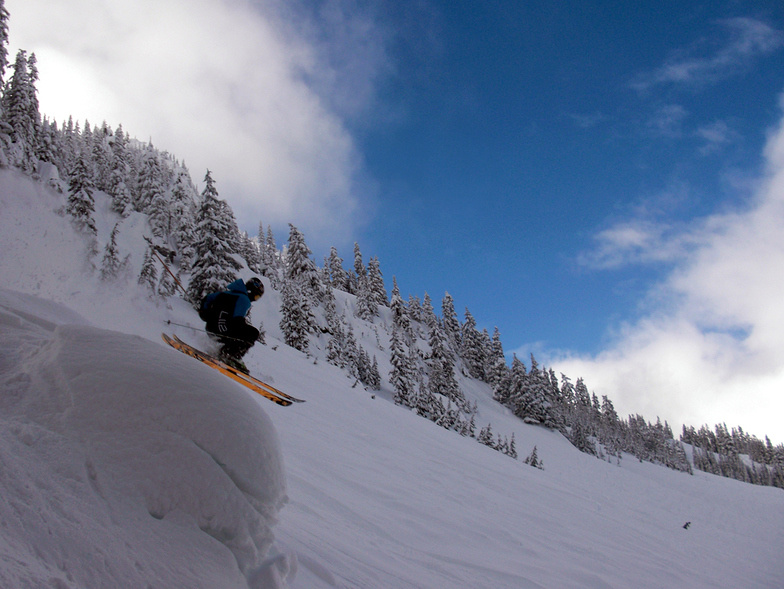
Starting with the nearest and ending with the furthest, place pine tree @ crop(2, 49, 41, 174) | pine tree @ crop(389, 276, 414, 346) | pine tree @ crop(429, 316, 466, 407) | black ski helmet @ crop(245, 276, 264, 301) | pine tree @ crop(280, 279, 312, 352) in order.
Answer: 1. black ski helmet @ crop(245, 276, 264, 301)
2. pine tree @ crop(2, 49, 41, 174)
3. pine tree @ crop(280, 279, 312, 352)
4. pine tree @ crop(429, 316, 466, 407)
5. pine tree @ crop(389, 276, 414, 346)

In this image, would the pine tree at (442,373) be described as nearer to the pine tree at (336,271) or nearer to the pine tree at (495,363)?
the pine tree at (495,363)

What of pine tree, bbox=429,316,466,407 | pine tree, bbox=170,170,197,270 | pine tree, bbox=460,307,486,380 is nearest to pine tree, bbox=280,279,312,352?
pine tree, bbox=170,170,197,270

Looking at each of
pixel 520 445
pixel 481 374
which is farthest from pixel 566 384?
pixel 520 445

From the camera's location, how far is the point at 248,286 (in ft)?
29.5

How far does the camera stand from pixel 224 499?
6.21 feet

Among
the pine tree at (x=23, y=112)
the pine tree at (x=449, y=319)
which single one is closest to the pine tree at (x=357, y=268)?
the pine tree at (x=449, y=319)

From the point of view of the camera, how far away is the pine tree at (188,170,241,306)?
2244 cm

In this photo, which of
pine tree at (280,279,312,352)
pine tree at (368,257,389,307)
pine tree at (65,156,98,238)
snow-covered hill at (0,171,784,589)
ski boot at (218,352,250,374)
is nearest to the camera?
snow-covered hill at (0,171,784,589)

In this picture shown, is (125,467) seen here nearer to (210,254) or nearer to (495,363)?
(210,254)

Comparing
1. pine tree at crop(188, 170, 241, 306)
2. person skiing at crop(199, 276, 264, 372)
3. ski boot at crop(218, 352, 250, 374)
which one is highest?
pine tree at crop(188, 170, 241, 306)

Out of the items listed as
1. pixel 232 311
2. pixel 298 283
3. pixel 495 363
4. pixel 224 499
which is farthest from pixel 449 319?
pixel 224 499

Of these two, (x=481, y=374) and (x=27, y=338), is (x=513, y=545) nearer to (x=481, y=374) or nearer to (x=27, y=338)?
(x=27, y=338)

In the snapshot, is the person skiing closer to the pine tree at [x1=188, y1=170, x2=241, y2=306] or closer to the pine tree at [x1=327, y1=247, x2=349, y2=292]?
the pine tree at [x1=188, y1=170, x2=241, y2=306]

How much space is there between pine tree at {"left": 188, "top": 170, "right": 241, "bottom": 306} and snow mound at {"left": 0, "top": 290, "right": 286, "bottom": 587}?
21.5 m
